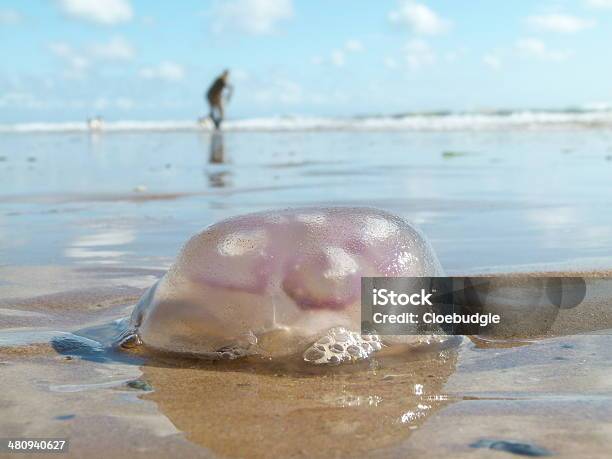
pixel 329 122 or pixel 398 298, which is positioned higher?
pixel 329 122

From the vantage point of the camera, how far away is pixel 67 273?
313 centimetres

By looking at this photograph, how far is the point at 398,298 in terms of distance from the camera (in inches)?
76.5

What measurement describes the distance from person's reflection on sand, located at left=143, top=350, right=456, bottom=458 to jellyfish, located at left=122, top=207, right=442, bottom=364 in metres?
0.06

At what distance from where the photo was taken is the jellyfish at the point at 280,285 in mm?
1871

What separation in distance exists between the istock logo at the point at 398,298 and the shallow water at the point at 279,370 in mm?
140

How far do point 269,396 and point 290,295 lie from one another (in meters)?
0.32

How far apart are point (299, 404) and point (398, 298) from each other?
482mm

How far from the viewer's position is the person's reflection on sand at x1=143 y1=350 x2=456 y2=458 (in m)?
1.35

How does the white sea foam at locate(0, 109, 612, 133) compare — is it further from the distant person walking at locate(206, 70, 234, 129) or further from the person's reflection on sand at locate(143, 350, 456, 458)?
the person's reflection on sand at locate(143, 350, 456, 458)
